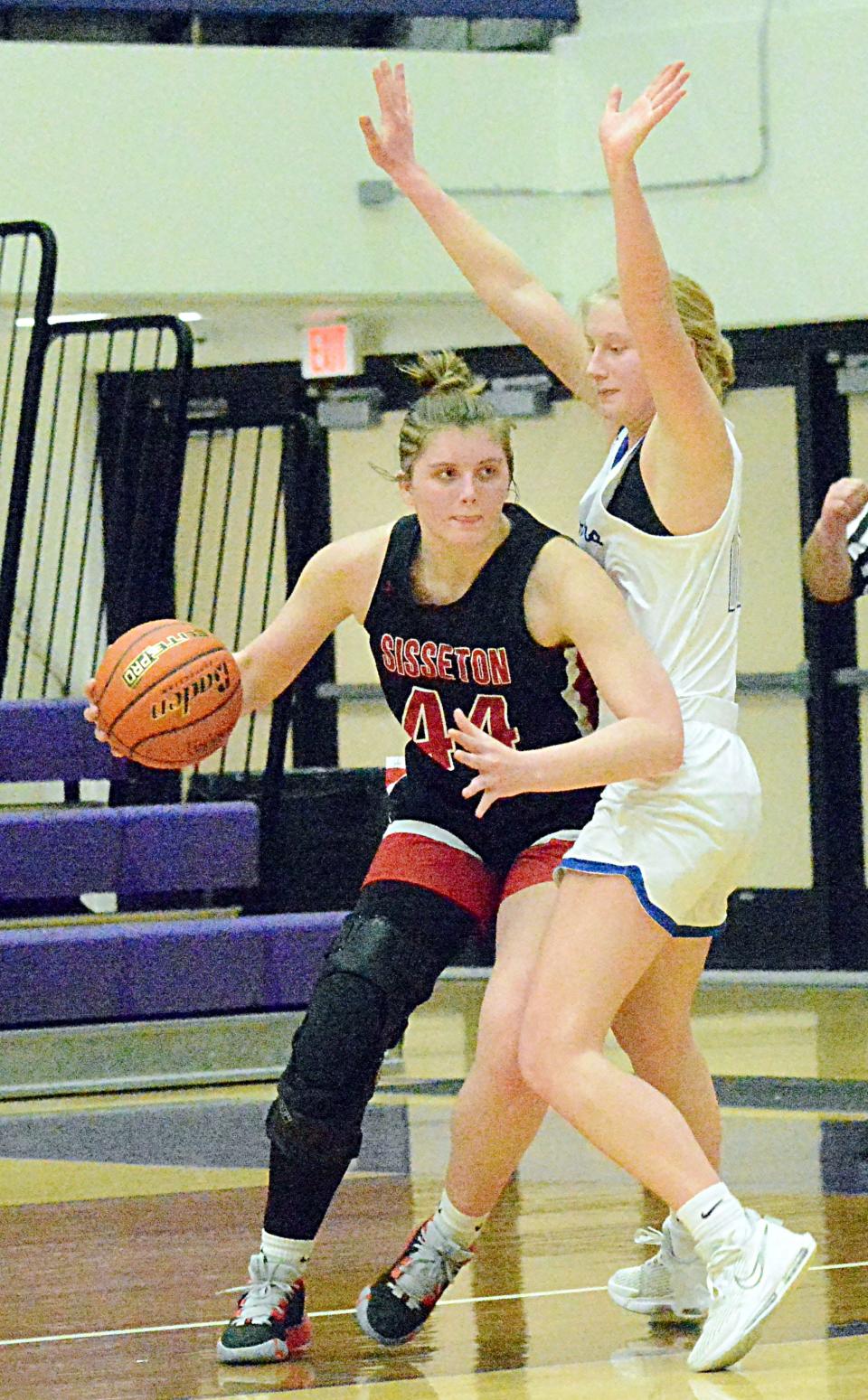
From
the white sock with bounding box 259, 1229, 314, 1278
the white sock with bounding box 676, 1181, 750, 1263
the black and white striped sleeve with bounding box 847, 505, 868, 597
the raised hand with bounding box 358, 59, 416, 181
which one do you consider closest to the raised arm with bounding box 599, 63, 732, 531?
the raised hand with bounding box 358, 59, 416, 181

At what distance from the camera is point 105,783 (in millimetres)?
9352

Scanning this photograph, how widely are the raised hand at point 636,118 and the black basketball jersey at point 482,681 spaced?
1.71ft

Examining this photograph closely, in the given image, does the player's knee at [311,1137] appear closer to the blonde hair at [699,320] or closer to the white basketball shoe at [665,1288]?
the white basketball shoe at [665,1288]

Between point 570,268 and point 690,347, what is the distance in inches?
223

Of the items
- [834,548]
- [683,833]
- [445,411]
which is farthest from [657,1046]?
[834,548]

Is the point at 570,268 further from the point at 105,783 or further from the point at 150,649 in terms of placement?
the point at 150,649

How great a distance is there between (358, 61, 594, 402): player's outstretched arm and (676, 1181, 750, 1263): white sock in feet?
4.12

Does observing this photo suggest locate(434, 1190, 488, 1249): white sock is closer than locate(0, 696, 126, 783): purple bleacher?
Yes

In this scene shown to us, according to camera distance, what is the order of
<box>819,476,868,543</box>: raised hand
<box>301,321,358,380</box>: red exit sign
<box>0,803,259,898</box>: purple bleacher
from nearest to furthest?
<box>819,476,868,543</box>: raised hand, <box>0,803,259,898</box>: purple bleacher, <box>301,321,358,380</box>: red exit sign

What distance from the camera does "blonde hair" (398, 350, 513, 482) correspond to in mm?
3033

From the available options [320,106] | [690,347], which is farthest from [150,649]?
[320,106]

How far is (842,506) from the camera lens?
403 centimetres

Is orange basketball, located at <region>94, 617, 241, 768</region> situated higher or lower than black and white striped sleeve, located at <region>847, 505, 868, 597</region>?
→ lower

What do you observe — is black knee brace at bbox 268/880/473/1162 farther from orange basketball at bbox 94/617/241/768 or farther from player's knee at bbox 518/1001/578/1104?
orange basketball at bbox 94/617/241/768
